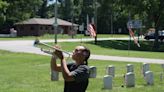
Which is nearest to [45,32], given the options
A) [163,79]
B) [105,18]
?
[105,18]

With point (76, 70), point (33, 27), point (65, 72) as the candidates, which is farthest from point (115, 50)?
point (33, 27)

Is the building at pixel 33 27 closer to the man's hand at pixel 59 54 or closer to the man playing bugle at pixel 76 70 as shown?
the man playing bugle at pixel 76 70

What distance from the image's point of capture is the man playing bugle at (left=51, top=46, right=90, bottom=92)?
6.50 m

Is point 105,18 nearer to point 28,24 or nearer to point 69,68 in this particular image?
point 28,24

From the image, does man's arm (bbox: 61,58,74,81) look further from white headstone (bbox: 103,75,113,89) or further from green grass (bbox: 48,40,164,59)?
green grass (bbox: 48,40,164,59)

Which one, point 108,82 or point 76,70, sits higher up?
point 76,70

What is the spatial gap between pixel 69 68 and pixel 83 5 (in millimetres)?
116033

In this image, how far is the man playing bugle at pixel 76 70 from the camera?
650 cm

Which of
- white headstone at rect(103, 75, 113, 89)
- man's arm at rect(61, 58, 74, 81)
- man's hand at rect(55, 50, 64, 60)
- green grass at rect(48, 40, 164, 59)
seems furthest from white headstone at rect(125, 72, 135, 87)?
green grass at rect(48, 40, 164, 59)

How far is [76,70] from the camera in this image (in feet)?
21.9

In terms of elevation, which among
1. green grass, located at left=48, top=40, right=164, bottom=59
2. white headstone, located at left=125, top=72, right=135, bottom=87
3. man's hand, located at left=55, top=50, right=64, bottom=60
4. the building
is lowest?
the building

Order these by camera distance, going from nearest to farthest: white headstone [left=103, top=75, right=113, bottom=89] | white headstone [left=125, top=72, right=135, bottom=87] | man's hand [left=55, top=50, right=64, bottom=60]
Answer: man's hand [left=55, top=50, right=64, bottom=60]
white headstone [left=103, top=75, right=113, bottom=89]
white headstone [left=125, top=72, right=135, bottom=87]

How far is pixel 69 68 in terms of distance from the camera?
22.5 ft

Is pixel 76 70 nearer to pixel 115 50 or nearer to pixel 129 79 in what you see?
pixel 129 79
